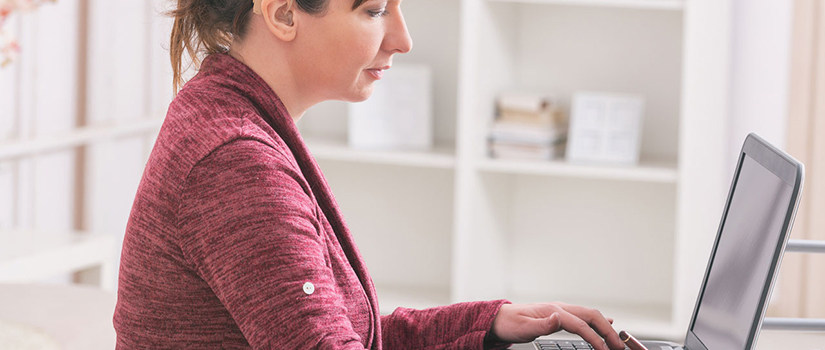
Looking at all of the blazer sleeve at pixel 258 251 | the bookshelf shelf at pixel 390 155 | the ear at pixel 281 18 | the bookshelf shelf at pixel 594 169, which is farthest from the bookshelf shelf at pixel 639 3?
the blazer sleeve at pixel 258 251

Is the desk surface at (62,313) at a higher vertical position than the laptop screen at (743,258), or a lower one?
lower

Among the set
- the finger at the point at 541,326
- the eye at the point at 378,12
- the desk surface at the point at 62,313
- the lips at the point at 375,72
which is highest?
the eye at the point at 378,12

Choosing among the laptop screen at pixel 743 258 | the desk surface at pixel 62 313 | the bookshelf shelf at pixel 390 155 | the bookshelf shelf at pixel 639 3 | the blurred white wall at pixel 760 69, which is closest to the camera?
the laptop screen at pixel 743 258

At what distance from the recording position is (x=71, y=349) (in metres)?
1.48

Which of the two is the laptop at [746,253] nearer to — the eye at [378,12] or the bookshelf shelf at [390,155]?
the eye at [378,12]

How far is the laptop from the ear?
0.46m

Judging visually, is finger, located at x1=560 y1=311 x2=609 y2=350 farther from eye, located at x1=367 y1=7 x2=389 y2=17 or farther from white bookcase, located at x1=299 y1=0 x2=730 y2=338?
white bookcase, located at x1=299 y1=0 x2=730 y2=338

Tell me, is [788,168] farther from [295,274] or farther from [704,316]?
[295,274]

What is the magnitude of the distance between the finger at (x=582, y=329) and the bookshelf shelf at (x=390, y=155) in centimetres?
207

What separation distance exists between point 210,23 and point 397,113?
223 cm

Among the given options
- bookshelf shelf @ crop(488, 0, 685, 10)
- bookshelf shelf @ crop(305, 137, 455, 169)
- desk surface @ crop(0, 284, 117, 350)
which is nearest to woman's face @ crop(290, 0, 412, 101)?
desk surface @ crop(0, 284, 117, 350)

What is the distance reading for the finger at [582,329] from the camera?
3.66ft

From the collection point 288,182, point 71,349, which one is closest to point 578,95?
point 71,349

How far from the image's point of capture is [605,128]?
311 cm
